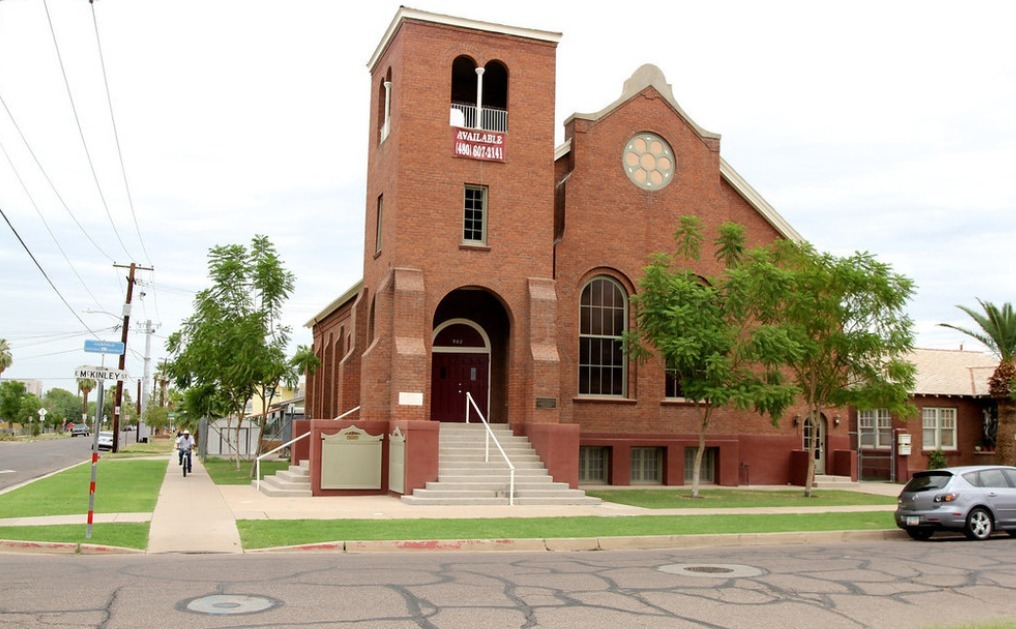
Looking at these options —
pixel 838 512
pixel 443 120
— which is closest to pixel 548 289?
pixel 443 120

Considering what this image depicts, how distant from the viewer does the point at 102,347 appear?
51.7 feet

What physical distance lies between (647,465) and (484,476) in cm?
738

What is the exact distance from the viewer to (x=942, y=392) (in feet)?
117

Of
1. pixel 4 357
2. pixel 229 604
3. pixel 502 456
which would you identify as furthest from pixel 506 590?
pixel 4 357

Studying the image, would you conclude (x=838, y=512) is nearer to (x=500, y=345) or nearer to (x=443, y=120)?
(x=500, y=345)

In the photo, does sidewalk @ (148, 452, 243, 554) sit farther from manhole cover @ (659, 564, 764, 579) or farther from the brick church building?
manhole cover @ (659, 564, 764, 579)

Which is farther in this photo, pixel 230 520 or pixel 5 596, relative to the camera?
pixel 230 520

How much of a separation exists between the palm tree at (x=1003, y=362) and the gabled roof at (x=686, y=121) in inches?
368

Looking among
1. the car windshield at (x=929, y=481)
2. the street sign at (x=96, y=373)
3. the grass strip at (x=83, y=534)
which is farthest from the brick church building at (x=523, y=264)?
the car windshield at (x=929, y=481)

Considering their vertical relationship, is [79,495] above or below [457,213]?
below

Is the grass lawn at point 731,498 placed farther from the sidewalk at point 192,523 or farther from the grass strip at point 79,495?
the grass strip at point 79,495

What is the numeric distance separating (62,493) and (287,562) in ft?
40.1

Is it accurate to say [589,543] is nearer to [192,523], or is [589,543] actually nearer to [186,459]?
[192,523]

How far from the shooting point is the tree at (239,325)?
3008cm
